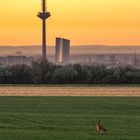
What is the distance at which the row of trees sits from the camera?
68.5 metres

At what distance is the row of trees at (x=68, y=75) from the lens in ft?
225

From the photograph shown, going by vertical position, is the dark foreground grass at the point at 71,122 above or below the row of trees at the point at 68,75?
below

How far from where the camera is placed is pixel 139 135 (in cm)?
1975

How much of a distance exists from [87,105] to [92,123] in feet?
40.6

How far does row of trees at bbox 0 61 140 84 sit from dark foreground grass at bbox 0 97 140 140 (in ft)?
91.8

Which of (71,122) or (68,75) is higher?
(68,75)

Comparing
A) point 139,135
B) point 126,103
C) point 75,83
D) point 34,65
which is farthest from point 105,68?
point 139,135

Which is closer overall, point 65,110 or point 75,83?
point 65,110

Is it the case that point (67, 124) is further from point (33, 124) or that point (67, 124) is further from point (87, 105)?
point (87, 105)

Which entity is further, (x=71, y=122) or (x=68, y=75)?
(x=68, y=75)

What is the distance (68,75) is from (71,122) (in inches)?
1735

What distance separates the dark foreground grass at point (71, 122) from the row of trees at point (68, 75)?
91.8 ft

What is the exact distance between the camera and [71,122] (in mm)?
24766

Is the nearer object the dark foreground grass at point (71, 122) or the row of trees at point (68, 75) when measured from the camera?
the dark foreground grass at point (71, 122)
